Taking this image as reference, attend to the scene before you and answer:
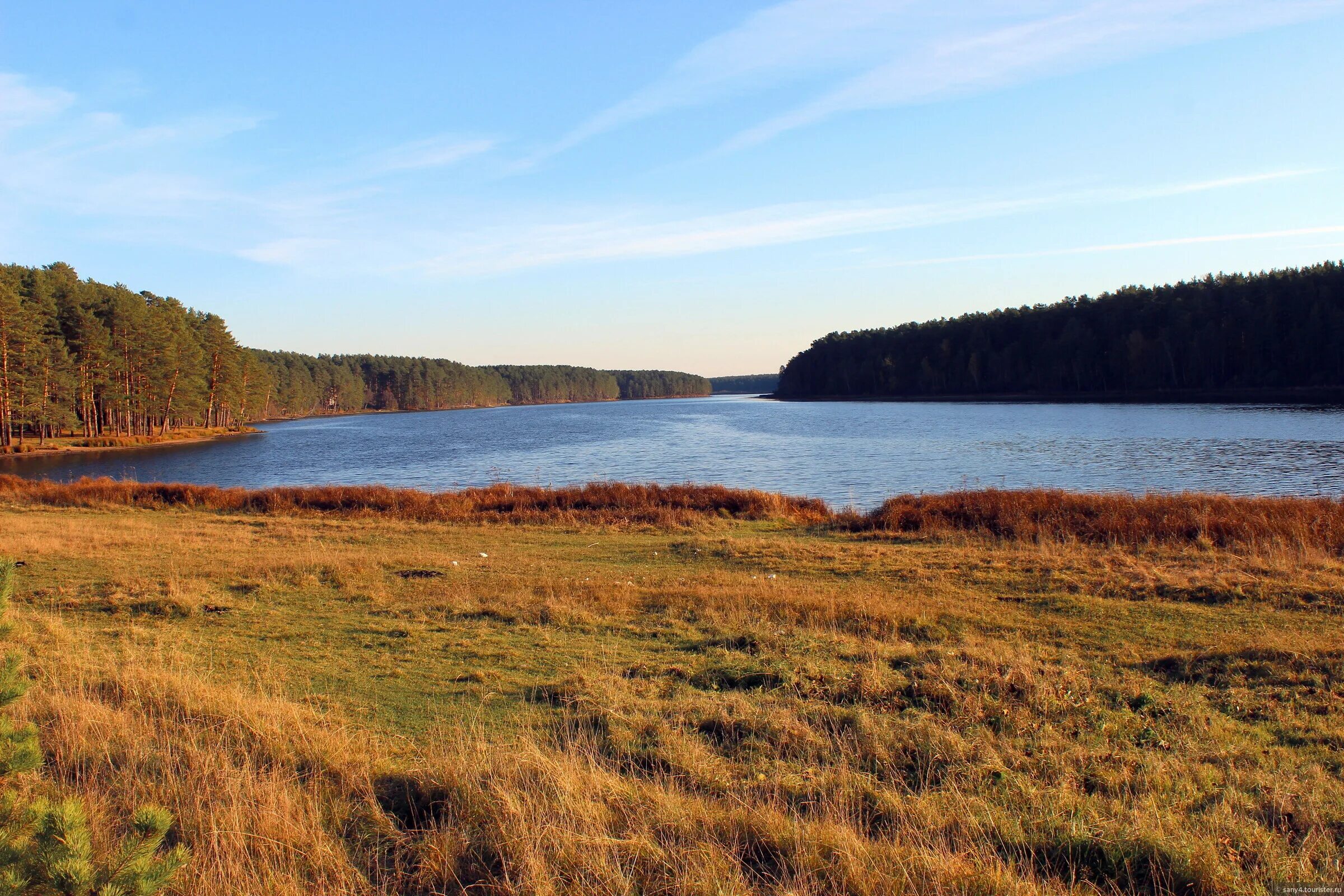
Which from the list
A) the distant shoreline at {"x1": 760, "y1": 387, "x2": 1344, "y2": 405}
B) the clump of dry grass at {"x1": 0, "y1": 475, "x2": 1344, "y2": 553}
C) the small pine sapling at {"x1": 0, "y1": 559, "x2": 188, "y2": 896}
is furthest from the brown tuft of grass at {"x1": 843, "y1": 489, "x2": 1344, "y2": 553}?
the distant shoreline at {"x1": 760, "y1": 387, "x2": 1344, "y2": 405}

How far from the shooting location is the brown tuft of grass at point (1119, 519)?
1603 cm

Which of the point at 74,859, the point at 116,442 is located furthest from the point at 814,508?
the point at 116,442

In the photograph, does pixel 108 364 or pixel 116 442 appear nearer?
pixel 108 364

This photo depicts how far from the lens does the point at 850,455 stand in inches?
1702

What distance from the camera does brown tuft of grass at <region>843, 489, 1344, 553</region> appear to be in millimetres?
16031

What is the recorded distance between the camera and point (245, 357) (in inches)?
3878

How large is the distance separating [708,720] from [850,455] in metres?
38.3

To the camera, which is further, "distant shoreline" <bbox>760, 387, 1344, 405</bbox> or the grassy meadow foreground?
"distant shoreline" <bbox>760, 387, 1344, 405</bbox>

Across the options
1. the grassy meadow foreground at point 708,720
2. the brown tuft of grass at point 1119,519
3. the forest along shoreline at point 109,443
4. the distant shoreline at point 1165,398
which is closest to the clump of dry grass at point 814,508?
the brown tuft of grass at point 1119,519

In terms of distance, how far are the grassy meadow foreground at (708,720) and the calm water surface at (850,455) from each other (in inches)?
673

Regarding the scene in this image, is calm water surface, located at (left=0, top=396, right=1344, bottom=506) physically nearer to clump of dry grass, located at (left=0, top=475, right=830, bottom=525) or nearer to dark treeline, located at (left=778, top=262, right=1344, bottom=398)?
clump of dry grass, located at (left=0, top=475, right=830, bottom=525)

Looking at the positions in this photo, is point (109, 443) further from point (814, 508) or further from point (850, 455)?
point (814, 508)

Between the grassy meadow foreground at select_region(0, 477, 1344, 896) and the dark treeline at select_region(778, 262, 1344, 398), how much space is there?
85.7 metres

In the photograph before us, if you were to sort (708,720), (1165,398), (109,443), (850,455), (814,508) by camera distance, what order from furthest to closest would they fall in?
(1165,398)
(109,443)
(850,455)
(814,508)
(708,720)
